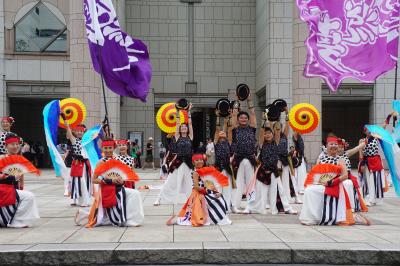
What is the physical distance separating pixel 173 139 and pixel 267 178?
2.79m

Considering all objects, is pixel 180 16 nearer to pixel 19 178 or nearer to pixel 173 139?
pixel 173 139

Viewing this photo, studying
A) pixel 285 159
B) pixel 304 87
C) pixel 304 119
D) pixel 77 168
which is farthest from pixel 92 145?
pixel 304 87

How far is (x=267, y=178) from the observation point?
10.4m

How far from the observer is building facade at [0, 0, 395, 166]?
82.3ft

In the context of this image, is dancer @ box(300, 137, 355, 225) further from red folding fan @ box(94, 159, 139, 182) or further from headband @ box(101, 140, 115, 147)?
headband @ box(101, 140, 115, 147)

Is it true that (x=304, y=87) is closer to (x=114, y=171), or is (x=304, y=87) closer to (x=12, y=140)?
(x=114, y=171)

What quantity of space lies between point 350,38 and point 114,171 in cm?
565

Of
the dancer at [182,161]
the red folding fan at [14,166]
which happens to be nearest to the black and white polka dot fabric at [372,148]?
the dancer at [182,161]

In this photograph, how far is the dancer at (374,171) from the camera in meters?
12.3

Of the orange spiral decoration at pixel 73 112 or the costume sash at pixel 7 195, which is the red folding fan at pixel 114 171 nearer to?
the costume sash at pixel 7 195

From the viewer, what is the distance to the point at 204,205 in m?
9.06

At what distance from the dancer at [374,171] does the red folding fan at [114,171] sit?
20.5 feet

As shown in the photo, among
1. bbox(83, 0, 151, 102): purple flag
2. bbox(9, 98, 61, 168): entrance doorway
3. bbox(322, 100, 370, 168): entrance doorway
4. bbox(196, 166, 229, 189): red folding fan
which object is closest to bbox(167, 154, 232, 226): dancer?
bbox(196, 166, 229, 189): red folding fan

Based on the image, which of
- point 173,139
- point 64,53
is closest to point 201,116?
point 64,53
